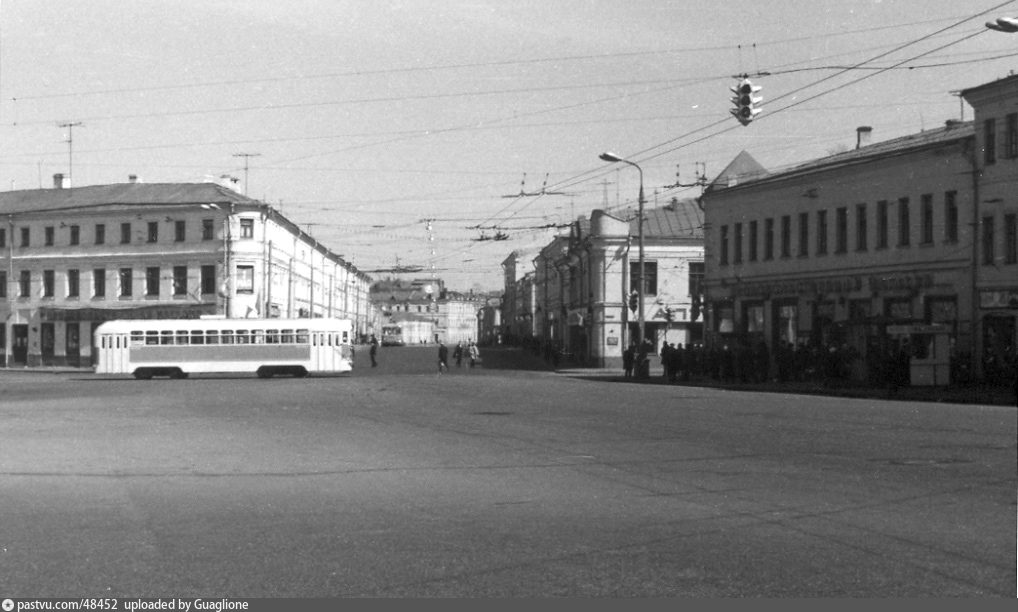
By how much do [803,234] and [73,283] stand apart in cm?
4833

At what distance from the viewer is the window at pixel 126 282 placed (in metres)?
74.9

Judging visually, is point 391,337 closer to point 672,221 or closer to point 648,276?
point 672,221

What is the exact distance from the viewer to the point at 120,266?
74875 millimetres

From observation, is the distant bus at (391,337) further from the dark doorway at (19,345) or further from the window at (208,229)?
the dark doorway at (19,345)

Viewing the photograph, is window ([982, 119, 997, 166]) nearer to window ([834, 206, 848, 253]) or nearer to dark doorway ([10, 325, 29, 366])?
window ([834, 206, 848, 253])

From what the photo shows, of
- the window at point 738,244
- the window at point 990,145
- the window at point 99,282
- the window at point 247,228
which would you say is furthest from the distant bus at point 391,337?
the window at point 990,145

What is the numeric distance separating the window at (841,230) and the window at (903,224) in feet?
21.2

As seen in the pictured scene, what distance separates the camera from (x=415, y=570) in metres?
7.27

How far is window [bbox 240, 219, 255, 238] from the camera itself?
7419 centimetres

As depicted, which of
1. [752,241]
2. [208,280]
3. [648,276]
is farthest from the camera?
[208,280]

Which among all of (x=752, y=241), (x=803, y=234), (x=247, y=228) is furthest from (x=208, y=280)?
(x=803, y=234)

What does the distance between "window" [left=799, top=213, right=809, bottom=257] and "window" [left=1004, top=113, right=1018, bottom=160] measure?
33114 millimetres

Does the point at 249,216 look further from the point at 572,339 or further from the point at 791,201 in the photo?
the point at 791,201

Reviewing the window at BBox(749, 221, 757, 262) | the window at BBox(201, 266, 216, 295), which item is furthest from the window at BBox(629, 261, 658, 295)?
the window at BBox(201, 266, 216, 295)
